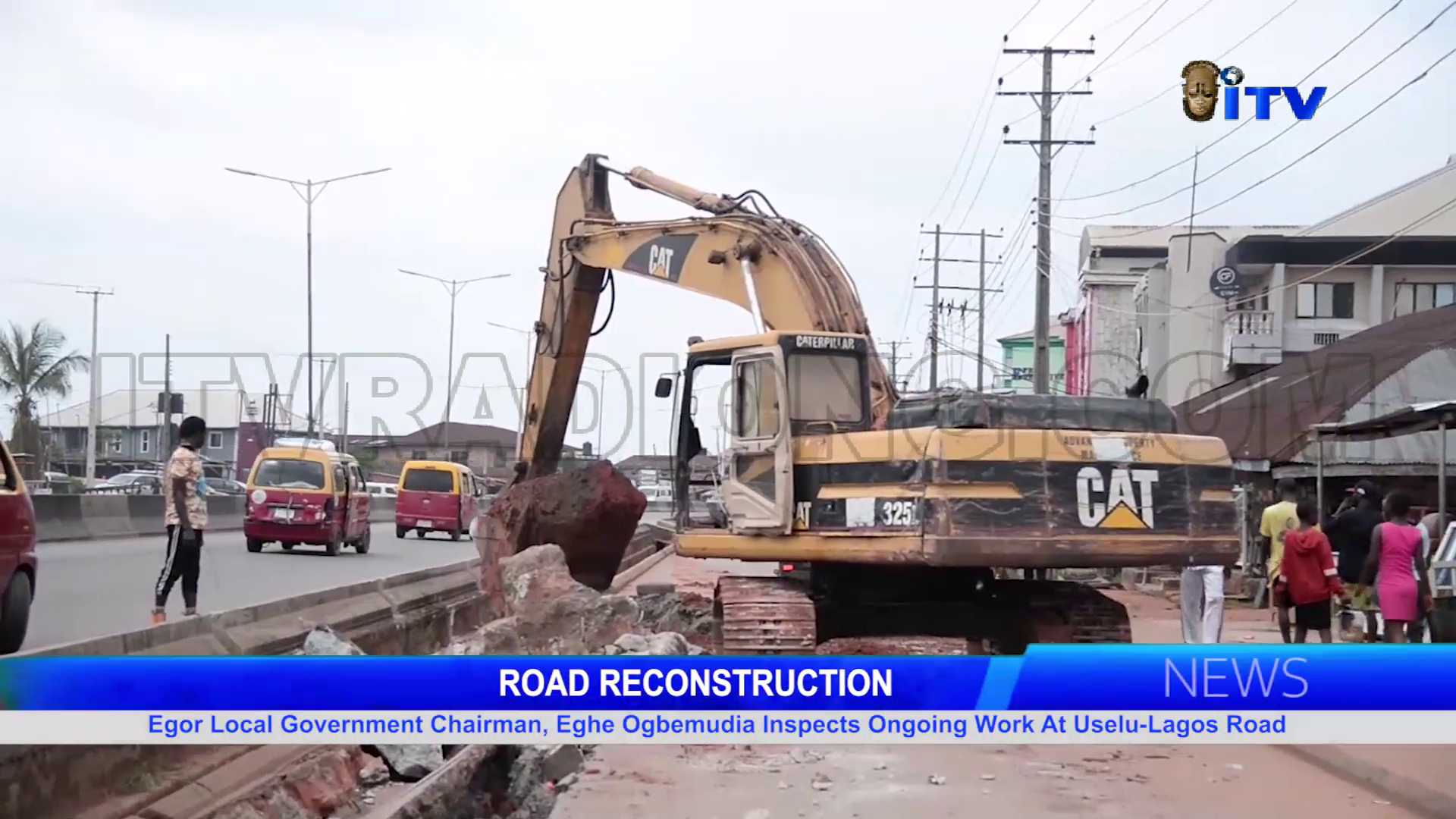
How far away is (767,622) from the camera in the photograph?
11547 mm

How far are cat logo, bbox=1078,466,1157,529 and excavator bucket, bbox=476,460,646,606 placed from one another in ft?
23.6

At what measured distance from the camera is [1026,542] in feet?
35.0

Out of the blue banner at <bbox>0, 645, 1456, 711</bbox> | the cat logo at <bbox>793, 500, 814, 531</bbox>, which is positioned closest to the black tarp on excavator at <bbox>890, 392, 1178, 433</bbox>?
the cat logo at <bbox>793, 500, 814, 531</bbox>

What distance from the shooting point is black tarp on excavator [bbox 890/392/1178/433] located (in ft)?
36.3

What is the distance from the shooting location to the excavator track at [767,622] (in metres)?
→ 11.4

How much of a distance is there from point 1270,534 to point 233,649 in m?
9.10

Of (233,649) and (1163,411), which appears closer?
(233,649)

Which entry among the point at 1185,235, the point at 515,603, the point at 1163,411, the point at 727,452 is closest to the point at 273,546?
the point at 515,603

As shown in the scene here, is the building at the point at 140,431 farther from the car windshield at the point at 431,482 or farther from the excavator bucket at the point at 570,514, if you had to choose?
the excavator bucket at the point at 570,514

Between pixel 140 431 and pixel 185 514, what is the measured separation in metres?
56.8

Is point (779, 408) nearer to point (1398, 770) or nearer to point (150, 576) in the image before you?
point (1398, 770)

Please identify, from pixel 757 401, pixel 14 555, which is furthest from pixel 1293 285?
pixel 14 555

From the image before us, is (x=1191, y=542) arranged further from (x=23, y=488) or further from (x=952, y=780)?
(x=23, y=488)

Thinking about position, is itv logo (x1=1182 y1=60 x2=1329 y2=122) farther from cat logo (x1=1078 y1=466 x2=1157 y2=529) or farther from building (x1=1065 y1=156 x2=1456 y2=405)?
building (x1=1065 y1=156 x2=1456 y2=405)
